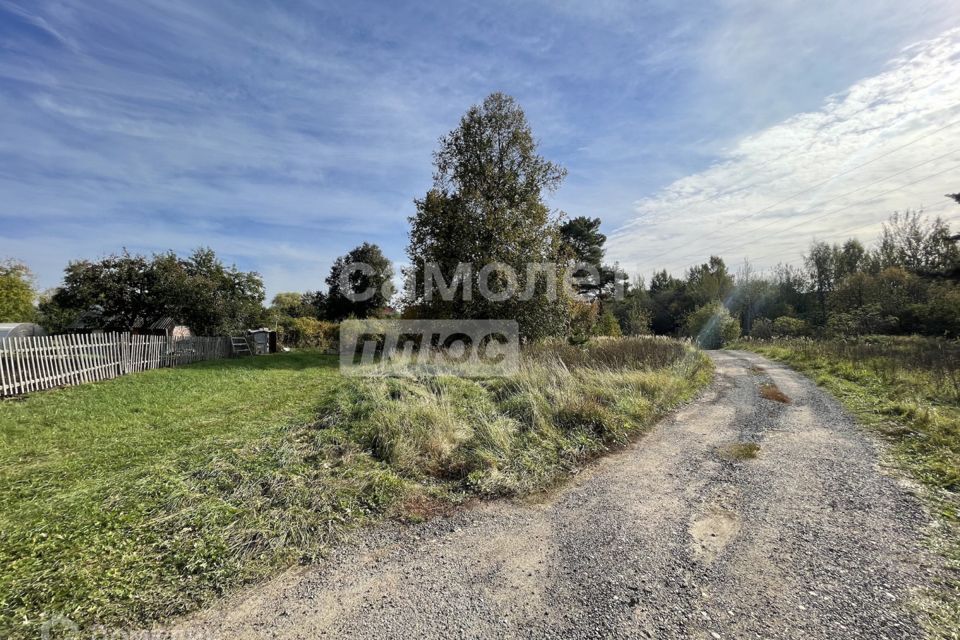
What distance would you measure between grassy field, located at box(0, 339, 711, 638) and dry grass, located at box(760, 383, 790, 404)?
4.81 feet

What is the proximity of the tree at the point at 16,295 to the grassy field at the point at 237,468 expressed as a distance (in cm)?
2757

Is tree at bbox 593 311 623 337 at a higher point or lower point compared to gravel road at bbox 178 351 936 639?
higher

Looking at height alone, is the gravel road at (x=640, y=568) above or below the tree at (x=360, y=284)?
below

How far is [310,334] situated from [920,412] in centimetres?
2692

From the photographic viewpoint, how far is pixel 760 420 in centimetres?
650

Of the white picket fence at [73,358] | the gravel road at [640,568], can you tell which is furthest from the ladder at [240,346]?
the gravel road at [640,568]

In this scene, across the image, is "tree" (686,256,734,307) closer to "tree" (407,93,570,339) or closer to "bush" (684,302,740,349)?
"bush" (684,302,740,349)

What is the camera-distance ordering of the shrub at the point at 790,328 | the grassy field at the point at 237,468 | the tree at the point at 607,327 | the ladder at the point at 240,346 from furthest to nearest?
the shrub at the point at 790,328 → the tree at the point at 607,327 → the ladder at the point at 240,346 → the grassy field at the point at 237,468

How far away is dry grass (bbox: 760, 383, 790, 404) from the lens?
798 centimetres

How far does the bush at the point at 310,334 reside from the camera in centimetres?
2522

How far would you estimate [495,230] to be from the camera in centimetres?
1330

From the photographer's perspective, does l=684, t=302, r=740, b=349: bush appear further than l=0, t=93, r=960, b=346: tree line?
Yes

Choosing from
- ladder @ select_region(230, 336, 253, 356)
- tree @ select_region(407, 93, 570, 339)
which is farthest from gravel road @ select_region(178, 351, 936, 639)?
ladder @ select_region(230, 336, 253, 356)

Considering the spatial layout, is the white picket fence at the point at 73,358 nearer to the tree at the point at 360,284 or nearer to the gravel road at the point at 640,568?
the gravel road at the point at 640,568
